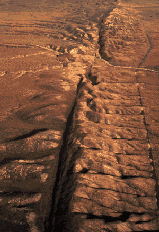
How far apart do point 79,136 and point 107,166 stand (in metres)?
0.51

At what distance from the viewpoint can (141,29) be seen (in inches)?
275

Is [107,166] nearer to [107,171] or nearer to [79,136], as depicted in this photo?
[107,171]

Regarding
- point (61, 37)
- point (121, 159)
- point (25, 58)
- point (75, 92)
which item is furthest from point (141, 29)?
point (121, 159)

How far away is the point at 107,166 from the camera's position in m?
2.12

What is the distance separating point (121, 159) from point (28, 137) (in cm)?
109

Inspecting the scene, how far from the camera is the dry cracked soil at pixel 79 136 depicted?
1716 millimetres

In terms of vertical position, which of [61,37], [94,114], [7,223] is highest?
[61,37]

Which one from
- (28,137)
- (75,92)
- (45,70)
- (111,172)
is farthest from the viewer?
(45,70)

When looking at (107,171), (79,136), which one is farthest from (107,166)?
(79,136)

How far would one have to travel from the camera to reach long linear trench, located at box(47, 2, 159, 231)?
5.48 ft

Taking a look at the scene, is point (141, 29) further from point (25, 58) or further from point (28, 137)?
point (28, 137)

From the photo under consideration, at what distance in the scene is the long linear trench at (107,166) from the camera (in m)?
1.67

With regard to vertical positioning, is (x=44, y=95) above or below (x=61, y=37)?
below

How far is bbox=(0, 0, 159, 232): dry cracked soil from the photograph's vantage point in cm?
172
